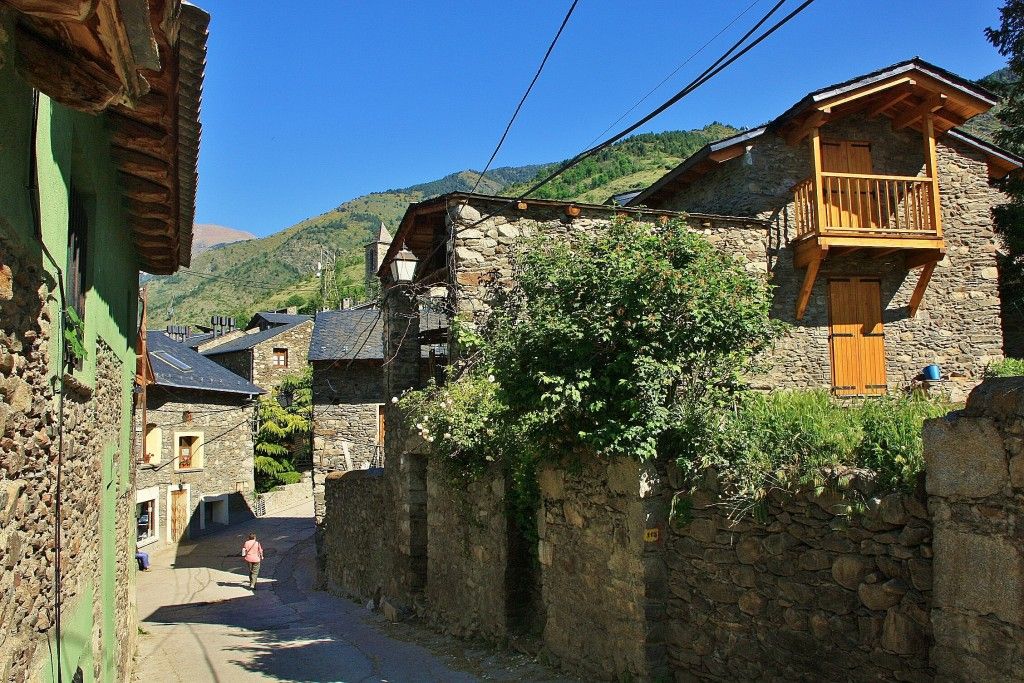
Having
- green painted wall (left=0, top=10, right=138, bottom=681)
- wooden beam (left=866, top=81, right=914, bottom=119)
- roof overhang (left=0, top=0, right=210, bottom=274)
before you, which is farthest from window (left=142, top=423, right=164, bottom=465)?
wooden beam (left=866, top=81, right=914, bottom=119)

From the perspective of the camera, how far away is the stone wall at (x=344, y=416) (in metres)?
26.2

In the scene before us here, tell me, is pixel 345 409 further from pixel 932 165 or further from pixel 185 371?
pixel 932 165

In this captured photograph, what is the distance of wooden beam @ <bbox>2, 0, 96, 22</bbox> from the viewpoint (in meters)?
2.25

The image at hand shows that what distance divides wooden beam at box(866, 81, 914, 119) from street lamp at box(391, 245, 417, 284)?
7945 mm

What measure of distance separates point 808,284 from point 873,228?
131 centimetres

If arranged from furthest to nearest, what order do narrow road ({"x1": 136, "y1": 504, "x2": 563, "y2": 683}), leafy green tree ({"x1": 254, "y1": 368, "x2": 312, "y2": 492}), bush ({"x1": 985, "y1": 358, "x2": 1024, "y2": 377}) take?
leafy green tree ({"x1": 254, "y1": 368, "x2": 312, "y2": 492}) → bush ({"x1": 985, "y1": 358, "x2": 1024, "y2": 377}) → narrow road ({"x1": 136, "y1": 504, "x2": 563, "y2": 683})

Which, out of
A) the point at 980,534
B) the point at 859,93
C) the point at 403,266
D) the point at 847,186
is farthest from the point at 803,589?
the point at 859,93

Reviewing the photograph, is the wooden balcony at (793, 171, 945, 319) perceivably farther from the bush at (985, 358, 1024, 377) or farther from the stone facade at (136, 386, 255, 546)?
the stone facade at (136, 386, 255, 546)

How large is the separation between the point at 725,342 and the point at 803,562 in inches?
80.2

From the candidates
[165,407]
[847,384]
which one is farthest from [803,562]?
[165,407]

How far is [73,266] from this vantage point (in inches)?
204

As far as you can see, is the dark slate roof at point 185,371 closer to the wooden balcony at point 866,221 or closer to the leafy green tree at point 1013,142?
the wooden balcony at point 866,221

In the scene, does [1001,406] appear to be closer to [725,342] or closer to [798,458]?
[798,458]

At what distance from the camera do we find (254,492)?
3023 centimetres
